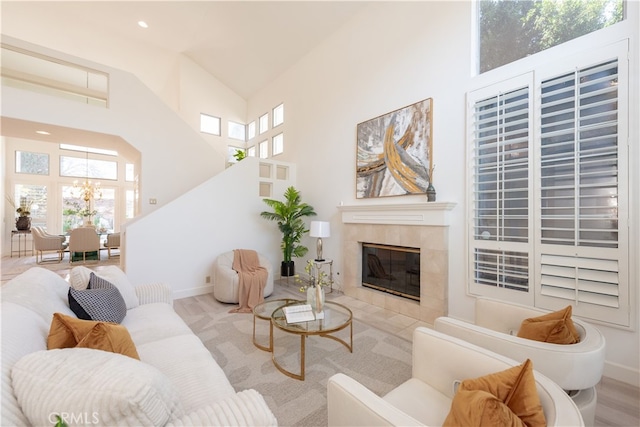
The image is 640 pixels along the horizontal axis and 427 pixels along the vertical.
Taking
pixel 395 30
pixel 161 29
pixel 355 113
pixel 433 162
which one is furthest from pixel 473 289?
pixel 161 29

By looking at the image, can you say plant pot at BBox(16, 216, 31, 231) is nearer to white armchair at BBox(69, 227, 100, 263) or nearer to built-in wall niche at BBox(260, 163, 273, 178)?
white armchair at BBox(69, 227, 100, 263)

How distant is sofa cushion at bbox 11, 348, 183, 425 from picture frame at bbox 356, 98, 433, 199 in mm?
3436

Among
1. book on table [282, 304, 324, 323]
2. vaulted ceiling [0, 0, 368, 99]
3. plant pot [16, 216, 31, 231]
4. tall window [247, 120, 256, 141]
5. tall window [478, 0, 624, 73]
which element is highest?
vaulted ceiling [0, 0, 368, 99]

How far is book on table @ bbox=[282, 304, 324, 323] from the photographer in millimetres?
2378

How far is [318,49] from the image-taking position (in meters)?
5.36

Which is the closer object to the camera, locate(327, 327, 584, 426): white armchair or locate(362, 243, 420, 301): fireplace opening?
locate(327, 327, 584, 426): white armchair

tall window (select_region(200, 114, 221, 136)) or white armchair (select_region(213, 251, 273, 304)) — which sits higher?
tall window (select_region(200, 114, 221, 136))

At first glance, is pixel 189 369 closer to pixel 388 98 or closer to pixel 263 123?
pixel 388 98

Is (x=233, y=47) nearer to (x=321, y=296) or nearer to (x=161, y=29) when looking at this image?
(x=161, y=29)

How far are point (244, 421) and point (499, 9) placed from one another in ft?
14.8

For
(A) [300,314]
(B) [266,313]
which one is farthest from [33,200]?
(A) [300,314]

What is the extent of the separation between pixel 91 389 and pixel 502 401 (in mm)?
1458

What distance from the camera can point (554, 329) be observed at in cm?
157

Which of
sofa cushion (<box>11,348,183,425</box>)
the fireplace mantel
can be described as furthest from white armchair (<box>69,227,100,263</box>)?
sofa cushion (<box>11,348,183,425</box>)
